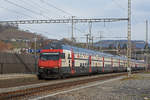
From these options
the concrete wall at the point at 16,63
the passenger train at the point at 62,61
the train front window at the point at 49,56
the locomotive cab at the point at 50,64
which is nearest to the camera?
the locomotive cab at the point at 50,64

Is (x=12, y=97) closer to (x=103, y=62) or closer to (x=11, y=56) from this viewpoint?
(x=11, y=56)

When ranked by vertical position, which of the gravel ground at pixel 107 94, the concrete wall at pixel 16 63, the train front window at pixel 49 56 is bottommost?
the gravel ground at pixel 107 94

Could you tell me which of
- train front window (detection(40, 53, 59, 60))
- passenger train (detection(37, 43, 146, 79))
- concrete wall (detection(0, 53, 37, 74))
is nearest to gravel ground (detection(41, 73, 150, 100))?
passenger train (detection(37, 43, 146, 79))

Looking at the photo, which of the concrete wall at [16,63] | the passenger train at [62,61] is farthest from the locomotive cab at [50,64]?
the concrete wall at [16,63]

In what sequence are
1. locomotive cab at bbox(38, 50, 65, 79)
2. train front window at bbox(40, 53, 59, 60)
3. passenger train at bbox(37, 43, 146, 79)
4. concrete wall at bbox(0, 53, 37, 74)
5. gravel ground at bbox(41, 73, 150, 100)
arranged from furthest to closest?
concrete wall at bbox(0, 53, 37, 74) → train front window at bbox(40, 53, 59, 60) → passenger train at bbox(37, 43, 146, 79) → locomotive cab at bbox(38, 50, 65, 79) → gravel ground at bbox(41, 73, 150, 100)

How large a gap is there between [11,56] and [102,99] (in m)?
22.0

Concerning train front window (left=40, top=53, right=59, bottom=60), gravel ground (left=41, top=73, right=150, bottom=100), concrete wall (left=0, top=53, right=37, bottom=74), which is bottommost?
gravel ground (left=41, top=73, right=150, bottom=100)

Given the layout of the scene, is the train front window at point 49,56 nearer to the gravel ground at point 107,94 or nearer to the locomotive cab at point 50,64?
the locomotive cab at point 50,64

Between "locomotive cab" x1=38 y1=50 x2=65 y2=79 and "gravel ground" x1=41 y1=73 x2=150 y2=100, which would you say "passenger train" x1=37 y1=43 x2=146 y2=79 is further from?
"gravel ground" x1=41 y1=73 x2=150 y2=100

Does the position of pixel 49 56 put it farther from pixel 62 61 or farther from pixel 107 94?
pixel 107 94

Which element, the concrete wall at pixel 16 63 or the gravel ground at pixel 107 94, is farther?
the concrete wall at pixel 16 63

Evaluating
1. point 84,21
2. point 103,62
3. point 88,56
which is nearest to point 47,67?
point 88,56

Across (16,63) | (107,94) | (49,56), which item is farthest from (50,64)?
(107,94)

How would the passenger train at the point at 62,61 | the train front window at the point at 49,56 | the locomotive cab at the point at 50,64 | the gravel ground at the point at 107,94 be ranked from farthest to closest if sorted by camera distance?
the train front window at the point at 49,56
the passenger train at the point at 62,61
the locomotive cab at the point at 50,64
the gravel ground at the point at 107,94
